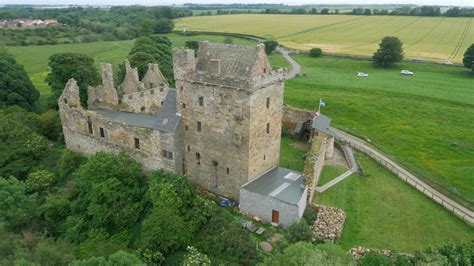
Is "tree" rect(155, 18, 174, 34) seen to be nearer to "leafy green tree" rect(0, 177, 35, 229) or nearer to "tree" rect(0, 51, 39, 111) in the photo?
"tree" rect(0, 51, 39, 111)

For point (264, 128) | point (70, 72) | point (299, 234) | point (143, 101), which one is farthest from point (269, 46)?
point (299, 234)

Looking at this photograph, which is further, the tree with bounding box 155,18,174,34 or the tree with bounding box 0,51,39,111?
the tree with bounding box 155,18,174,34

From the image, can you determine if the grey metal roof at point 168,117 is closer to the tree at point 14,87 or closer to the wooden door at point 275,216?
the wooden door at point 275,216

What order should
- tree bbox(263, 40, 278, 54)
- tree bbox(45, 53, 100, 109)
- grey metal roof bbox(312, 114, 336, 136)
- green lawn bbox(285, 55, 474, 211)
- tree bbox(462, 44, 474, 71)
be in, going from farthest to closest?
tree bbox(263, 40, 278, 54)
tree bbox(462, 44, 474, 71)
tree bbox(45, 53, 100, 109)
grey metal roof bbox(312, 114, 336, 136)
green lawn bbox(285, 55, 474, 211)

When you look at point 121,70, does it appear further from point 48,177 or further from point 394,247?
point 394,247

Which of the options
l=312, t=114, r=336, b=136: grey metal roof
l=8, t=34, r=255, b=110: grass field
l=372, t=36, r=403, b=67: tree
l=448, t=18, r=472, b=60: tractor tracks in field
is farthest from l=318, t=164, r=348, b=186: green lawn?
l=448, t=18, r=472, b=60: tractor tracks in field

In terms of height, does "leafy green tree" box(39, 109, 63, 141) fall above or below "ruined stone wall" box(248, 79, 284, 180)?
below

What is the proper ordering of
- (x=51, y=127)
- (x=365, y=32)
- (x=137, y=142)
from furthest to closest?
(x=365, y=32)
(x=51, y=127)
(x=137, y=142)

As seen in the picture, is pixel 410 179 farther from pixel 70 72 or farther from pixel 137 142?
pixel 70 72
